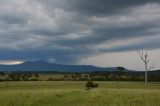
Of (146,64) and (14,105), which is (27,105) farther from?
(146,64)

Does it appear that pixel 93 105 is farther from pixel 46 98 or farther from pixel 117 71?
pixel 117 71

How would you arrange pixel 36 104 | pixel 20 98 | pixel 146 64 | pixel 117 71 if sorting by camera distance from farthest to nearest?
1. pixel 117 71
2. pixel 146 64
3. pixel 20 98
4. pixel 36 104

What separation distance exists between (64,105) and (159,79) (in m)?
150

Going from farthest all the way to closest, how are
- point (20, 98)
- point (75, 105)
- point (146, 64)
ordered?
point (146, 64), point (20, 98), point (75, 105)

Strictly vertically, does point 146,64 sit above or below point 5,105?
above

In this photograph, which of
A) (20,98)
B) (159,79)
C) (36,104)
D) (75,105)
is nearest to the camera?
(75,105)

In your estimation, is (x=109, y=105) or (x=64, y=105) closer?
(x=109, y=105)

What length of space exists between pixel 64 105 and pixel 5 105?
4.14 metres

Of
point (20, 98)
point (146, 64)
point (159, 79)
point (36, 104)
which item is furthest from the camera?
point (159, 79)

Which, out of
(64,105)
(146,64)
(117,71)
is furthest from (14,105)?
(117,71)

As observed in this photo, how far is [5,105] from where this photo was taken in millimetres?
→ 25641

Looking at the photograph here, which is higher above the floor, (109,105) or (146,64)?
(146,64)

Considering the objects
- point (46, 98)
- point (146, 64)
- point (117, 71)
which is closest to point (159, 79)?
point (117, 71)

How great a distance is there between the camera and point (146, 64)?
305 ft
